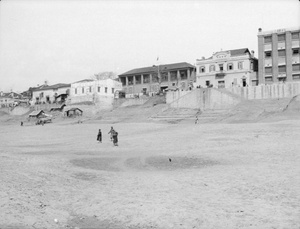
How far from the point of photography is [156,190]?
532 inches

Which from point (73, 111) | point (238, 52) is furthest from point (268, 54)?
point (73, 111)

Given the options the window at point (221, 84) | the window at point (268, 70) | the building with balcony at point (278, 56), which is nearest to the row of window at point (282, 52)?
the building with balcony at point (278, 56)

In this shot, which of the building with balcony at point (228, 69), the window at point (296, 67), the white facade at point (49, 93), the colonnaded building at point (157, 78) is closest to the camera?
the window at point (296, 67)

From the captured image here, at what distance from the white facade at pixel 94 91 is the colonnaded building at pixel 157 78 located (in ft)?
23.6

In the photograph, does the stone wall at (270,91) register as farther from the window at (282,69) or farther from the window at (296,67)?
the window at (282,69)

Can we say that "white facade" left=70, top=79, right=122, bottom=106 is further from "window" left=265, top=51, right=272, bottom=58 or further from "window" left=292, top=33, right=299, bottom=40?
"window" left=292, top=33, right=299, bottom=40

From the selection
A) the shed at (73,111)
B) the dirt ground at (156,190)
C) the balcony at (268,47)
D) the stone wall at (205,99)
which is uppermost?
the balcony at (268,47)

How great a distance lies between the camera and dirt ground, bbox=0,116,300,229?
32.3 ft

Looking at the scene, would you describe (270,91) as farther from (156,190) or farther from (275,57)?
(156,190)

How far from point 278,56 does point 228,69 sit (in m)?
10.8

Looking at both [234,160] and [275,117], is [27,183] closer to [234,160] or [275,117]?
[234,160]

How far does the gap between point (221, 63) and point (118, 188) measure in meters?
64.4

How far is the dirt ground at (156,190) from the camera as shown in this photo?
9.84m

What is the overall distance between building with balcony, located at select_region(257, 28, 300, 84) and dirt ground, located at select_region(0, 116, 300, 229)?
46835mm
